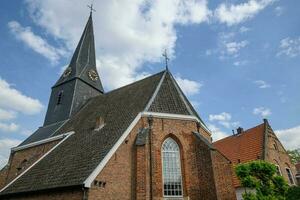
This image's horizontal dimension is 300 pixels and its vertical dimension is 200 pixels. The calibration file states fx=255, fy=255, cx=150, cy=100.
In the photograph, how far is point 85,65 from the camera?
932 inches

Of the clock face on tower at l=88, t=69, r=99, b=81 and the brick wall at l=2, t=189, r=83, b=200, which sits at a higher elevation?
the clock face on tower at l=88, t=69, r=99, b=81

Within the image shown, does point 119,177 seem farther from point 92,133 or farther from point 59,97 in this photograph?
point 59,97

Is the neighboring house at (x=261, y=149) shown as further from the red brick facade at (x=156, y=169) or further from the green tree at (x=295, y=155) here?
the green tree at (x=295, y=155)

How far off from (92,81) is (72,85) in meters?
2.07

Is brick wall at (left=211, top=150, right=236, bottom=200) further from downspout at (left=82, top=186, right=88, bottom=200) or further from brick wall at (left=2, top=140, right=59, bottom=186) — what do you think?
brick wall at (left=2, top=140, right=59, bottom=186)

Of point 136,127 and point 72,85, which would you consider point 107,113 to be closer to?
point 136,127

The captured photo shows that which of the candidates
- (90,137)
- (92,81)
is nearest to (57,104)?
(92,81)

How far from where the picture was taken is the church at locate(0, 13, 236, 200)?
1075 centimetres

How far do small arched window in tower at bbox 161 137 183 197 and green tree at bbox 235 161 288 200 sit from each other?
9.26 ft

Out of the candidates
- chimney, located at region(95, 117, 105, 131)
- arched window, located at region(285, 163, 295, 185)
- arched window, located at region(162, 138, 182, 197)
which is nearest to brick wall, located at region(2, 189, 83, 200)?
arched window, located at region(162, 138, 182, 197)

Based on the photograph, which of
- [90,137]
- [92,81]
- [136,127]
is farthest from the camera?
[92,81]

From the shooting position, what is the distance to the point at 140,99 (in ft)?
49.3

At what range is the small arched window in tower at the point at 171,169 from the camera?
11898 millimetres

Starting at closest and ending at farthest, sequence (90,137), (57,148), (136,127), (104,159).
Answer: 1. (104,159)
2. (136,127)
3. (90,137)
4. (57,148)
